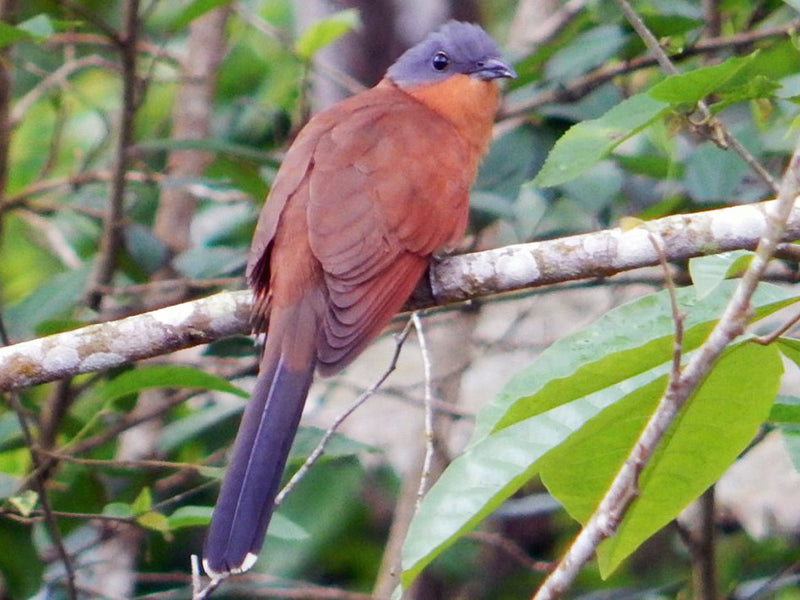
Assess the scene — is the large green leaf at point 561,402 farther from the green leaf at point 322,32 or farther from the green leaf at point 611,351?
the green leaf at point 322,32

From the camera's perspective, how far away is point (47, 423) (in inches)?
135

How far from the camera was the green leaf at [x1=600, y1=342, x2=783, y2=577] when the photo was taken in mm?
1583

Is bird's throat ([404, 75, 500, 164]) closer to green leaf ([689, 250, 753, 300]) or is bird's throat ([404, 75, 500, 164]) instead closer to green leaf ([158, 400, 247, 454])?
green leaf ([158, 400, 247, 454])

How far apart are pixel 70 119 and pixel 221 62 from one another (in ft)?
4.01

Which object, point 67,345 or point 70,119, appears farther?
point 70,119

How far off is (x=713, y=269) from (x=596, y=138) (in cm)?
73

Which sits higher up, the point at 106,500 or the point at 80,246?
the point at 80,246

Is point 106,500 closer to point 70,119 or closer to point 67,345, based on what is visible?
point 67,345

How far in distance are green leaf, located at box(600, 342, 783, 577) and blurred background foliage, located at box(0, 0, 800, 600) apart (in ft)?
3.55

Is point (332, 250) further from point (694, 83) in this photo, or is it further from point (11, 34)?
point (694, 83)

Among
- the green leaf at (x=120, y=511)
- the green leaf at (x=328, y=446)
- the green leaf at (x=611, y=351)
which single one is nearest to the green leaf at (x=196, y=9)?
the green leaf at (x=328, y=446)

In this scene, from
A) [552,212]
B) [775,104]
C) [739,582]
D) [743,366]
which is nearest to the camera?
[743,366]

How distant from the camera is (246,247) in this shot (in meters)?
3.76

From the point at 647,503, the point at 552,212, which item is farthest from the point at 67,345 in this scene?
the point at 552,212
